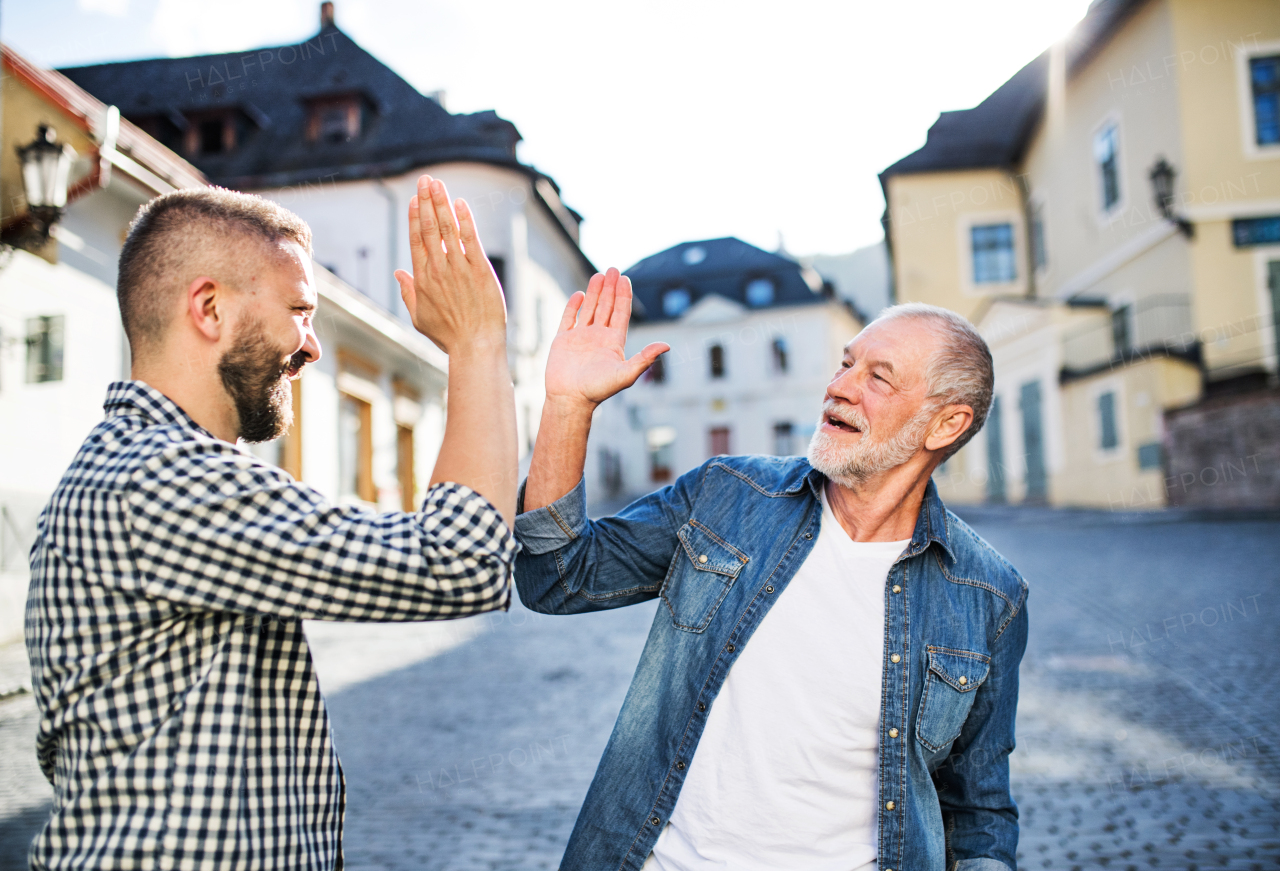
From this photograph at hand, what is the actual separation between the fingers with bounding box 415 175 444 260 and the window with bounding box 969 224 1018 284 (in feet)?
99.3

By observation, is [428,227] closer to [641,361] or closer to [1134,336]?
[641,361]

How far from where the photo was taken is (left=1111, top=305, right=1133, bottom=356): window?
881 inches

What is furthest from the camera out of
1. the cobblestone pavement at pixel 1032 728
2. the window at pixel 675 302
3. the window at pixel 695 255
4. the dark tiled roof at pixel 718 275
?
the window at pixel 695 255

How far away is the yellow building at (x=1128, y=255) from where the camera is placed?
19.7 meters

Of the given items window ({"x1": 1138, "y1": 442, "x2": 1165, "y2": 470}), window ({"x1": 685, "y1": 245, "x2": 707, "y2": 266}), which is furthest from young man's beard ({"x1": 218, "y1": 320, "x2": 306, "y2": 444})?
window ({"x1": 685, "y1": 245, "x2": 707, "y2": 266})

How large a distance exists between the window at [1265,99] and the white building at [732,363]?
78.3ft

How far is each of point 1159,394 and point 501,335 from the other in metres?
20.3

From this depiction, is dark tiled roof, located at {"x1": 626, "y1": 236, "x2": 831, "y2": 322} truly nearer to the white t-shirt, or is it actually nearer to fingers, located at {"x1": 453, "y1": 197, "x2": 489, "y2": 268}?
the white t-shirt

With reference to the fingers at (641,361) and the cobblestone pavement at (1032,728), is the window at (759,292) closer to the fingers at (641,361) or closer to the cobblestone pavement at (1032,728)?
the cobblestone pavement at (1032,728)

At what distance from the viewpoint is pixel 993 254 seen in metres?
29.8

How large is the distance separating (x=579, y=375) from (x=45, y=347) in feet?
31.8

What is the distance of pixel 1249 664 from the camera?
710cm

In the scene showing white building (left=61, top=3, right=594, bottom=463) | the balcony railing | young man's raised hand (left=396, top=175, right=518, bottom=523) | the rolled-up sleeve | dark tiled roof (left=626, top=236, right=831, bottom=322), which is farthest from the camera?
dark tiled roof (left=626, top=236, right=831, bottom=322)

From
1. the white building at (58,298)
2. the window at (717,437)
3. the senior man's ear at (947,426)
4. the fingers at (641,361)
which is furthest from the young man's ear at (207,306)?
the window at (717,437)
